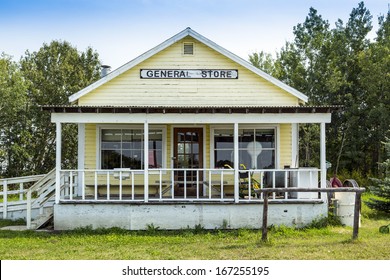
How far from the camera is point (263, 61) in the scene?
41031 millimetres

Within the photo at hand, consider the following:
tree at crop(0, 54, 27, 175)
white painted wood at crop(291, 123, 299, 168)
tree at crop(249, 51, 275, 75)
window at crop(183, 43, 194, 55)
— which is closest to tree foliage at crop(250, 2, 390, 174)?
tree at crop(249, 51, 275, 75)

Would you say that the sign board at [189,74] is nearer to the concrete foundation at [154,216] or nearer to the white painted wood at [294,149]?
the white painted wood at [294,149]

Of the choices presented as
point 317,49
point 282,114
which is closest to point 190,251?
point 282,114

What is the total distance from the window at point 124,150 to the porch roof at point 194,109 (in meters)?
2.63

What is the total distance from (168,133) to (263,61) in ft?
89.1

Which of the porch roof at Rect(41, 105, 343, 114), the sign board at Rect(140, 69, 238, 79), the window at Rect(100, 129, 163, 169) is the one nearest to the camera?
the porch roof at Rect(41, 105, 343, 114)

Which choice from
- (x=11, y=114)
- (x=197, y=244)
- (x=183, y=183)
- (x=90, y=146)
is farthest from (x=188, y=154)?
(x=11, y=114)

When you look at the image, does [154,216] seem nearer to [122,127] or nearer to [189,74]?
[122,127]

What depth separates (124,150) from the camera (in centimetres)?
1543

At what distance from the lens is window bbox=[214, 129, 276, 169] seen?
1546cm

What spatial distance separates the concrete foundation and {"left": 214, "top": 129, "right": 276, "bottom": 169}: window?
114 inches

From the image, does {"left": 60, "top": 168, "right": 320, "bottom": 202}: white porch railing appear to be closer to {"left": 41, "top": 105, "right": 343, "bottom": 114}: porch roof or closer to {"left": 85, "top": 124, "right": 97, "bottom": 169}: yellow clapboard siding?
{"left": 85, "top": 124, "right": 97, "bottom": 169}: yellow clapboard siding

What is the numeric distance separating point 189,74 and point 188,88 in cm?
48

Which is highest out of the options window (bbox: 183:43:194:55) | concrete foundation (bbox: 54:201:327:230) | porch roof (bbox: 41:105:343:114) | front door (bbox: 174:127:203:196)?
window (bbox: 183:43:194:55)
